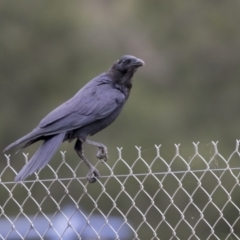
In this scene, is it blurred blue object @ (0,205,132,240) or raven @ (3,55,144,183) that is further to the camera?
blurred blue object @ (0,205,132,240)

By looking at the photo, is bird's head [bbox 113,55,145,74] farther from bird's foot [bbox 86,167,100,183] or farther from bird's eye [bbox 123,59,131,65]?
bird's foot [bbox 86,167,100,183]

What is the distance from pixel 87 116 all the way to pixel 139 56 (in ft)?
37.0

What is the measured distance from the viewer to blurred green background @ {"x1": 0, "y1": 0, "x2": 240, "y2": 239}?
1703 centimetres

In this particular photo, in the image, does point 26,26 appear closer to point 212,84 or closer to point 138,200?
point 212,84

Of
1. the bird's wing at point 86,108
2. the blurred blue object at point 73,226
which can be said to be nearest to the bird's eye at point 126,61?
the bird's wing at point 86,108

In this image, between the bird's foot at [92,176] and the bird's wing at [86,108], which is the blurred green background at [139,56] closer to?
the bird's wing at [86,108]

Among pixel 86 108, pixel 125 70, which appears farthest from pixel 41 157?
pixel 125 70

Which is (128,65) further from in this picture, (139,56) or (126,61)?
(139,56)

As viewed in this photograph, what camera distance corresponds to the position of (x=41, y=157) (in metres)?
6.50

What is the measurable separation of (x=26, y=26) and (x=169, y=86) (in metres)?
3.44

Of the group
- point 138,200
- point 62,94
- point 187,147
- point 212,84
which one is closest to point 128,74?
point 138,200

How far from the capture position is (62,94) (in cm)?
1775

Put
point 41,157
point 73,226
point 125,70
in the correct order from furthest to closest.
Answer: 1. point 73,226
2. point 125,70
3. point 41,157

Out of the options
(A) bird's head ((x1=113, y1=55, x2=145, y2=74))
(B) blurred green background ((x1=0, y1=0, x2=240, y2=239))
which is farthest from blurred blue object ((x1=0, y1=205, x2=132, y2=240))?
(B) blurred green background ((x1=0, y1=0, x2=240, y2=239))
